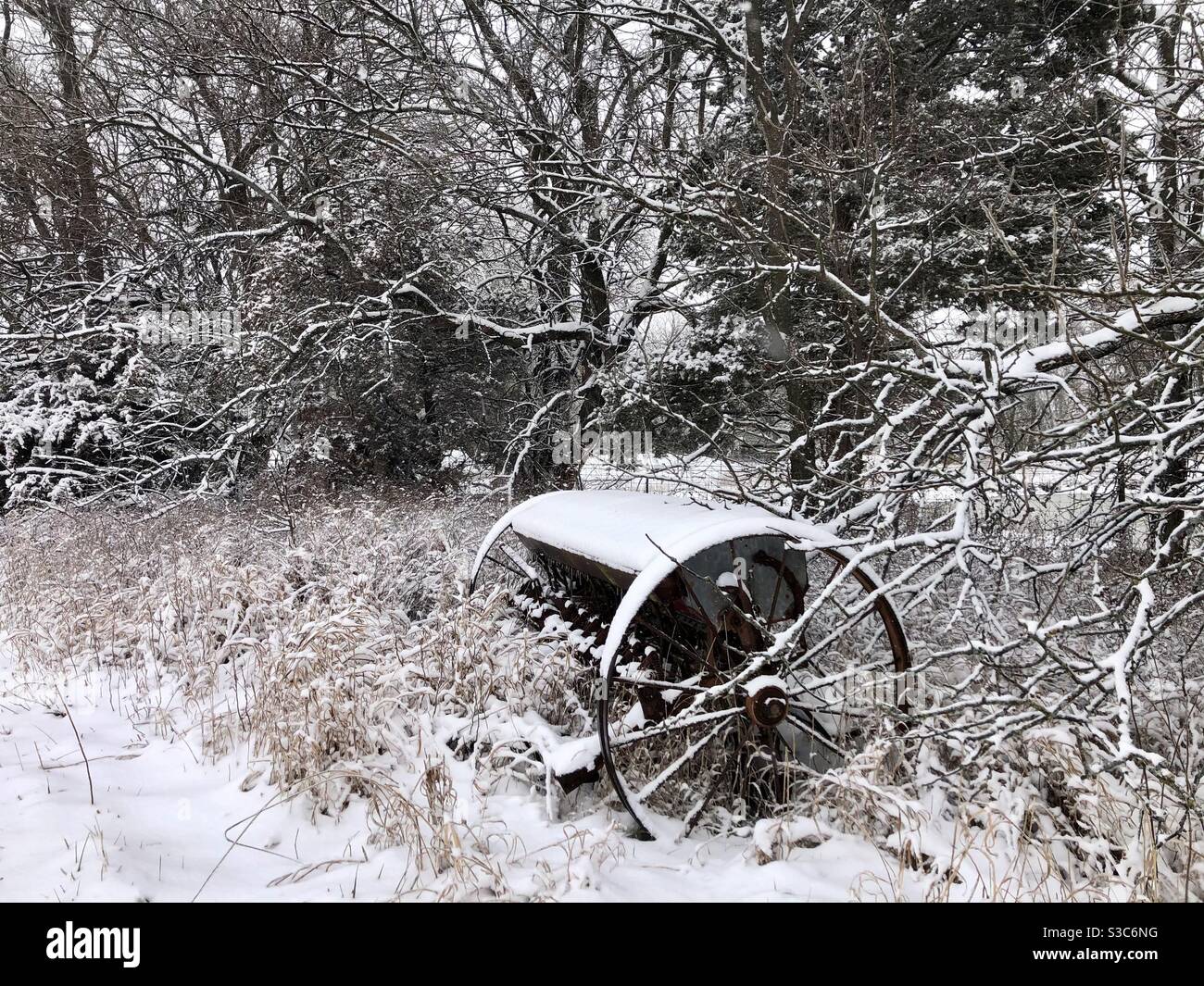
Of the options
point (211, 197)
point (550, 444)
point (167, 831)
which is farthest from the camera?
point (211, 197)

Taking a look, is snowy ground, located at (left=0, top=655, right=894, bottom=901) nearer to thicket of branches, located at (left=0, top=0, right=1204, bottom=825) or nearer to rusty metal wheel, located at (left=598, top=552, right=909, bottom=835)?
rusty metal wheel, located at (left=598, top=552, right=909, bottom=835)

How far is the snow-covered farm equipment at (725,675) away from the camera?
283 centimetres

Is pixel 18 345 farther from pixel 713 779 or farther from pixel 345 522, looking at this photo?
pixel 713 779

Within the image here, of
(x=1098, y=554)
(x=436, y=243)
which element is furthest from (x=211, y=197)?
(x=1098, y=554)

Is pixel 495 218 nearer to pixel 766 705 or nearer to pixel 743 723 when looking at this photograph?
pixel 743 723

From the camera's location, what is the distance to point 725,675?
9.80ft

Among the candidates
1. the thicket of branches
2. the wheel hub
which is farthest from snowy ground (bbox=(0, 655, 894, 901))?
the thicket of branches

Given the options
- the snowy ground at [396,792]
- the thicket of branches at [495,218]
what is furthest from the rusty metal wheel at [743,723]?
the thicket of branches at [495,218]

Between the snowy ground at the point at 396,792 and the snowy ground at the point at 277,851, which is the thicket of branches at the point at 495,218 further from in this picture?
the snowy ground at the point at 277,851

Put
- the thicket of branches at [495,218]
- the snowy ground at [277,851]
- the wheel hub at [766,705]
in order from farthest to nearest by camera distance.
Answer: the thicket of branches at [495,218]
the wheel hub at [766,705]
the snowy ground at [277,851]

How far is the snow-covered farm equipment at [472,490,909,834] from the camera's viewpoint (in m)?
2.83

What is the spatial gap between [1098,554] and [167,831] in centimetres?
426
